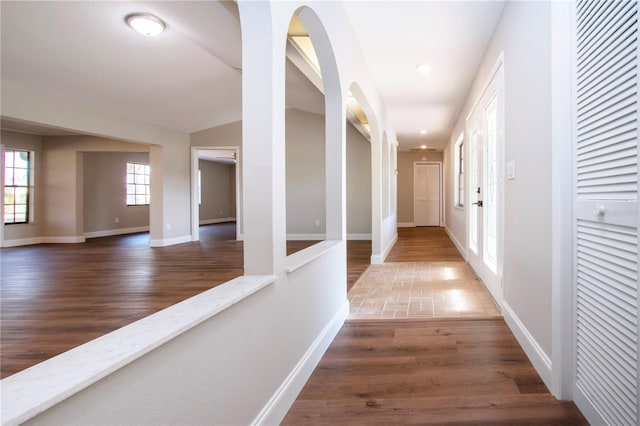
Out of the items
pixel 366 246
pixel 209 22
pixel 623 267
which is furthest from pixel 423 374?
pixel 366 246

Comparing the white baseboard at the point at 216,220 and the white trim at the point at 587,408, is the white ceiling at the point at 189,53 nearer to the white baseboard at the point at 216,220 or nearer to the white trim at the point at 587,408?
the white trim at the point at 587,408

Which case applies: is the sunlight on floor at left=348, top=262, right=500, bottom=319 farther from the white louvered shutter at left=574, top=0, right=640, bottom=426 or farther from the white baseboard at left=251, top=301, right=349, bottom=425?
the white louvered shutter at left=574, top=0, right=640, bottom=426

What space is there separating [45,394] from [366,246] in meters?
7.18

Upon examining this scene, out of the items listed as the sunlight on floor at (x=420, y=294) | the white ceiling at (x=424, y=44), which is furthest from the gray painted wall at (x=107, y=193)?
the sunlight on floor at (x=420, y=294)

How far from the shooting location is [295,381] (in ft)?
6.06

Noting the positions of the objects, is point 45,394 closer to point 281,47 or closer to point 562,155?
point 281,47

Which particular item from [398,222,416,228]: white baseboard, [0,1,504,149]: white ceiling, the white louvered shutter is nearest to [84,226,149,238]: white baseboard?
[0,1,504,149]: white ceiling

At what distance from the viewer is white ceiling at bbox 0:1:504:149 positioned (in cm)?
335

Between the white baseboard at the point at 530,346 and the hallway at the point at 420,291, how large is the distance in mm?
297

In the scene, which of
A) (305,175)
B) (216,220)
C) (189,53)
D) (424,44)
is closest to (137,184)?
(216,220)

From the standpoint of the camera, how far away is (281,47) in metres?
1.77

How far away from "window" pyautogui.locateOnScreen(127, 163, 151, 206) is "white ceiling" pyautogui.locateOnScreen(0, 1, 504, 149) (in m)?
4.30

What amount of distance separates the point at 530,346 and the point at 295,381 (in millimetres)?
1438

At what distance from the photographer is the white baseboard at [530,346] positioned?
1882 millimetres
